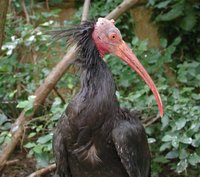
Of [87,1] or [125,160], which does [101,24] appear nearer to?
[125,160]

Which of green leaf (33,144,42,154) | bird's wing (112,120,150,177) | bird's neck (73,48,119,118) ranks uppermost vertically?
bird's neck (73,48,119,118)

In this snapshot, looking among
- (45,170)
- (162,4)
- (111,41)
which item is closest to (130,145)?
(111,41)

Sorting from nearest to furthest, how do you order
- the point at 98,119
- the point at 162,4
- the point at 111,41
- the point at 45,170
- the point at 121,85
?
the point at 98,119, the point at 111,41, the point at 45,170, the point at 121,85, the point at 162,4

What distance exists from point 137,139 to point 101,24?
0.84 meters

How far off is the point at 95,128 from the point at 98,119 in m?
0.07

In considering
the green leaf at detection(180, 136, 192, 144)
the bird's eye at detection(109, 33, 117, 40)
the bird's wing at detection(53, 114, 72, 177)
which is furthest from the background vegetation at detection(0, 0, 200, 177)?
the bird's eye at detection(109, 33, 117, 40)

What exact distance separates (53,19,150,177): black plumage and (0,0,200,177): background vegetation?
493mm

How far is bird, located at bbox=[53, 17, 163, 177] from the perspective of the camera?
12.5 feet

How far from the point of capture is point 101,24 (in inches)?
153

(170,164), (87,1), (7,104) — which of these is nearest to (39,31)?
(87,1)

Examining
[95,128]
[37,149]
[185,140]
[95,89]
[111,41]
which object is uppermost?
[111,41]

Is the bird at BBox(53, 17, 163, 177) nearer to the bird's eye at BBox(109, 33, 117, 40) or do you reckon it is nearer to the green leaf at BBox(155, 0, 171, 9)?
the bird's eye at BBox(109, 33, 117, 40)

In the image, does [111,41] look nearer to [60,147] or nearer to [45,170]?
[60,147]

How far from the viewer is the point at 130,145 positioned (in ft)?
12.6
